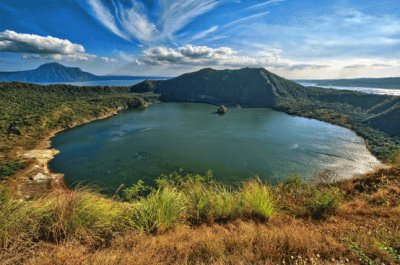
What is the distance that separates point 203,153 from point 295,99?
123m

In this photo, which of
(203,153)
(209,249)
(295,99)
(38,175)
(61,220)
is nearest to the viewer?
(209,249)

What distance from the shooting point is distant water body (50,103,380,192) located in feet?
126

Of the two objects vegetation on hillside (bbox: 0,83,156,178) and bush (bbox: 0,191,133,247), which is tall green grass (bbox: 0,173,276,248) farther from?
vegetation on hillside (bbox: 0,83,156,178)

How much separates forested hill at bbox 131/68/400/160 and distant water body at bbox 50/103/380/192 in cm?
1264

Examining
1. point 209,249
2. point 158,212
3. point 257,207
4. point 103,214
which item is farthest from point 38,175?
point 209,249

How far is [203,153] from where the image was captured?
48.7 meters

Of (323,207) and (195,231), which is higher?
(195,231)

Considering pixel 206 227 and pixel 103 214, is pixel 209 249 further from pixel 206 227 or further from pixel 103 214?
pixel 103 214

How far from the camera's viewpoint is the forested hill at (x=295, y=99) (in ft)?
254

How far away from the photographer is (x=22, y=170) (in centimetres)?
3538

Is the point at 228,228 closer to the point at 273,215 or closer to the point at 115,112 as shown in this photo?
the point at 273,215

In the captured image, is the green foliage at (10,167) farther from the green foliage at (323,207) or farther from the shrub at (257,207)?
the green foliage at (323,207)

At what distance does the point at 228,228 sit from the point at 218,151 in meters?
44.9

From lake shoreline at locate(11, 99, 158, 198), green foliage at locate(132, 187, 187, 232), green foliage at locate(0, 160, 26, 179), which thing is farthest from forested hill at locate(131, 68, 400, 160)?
green foliage at locate(0, 160, 26, 179)
